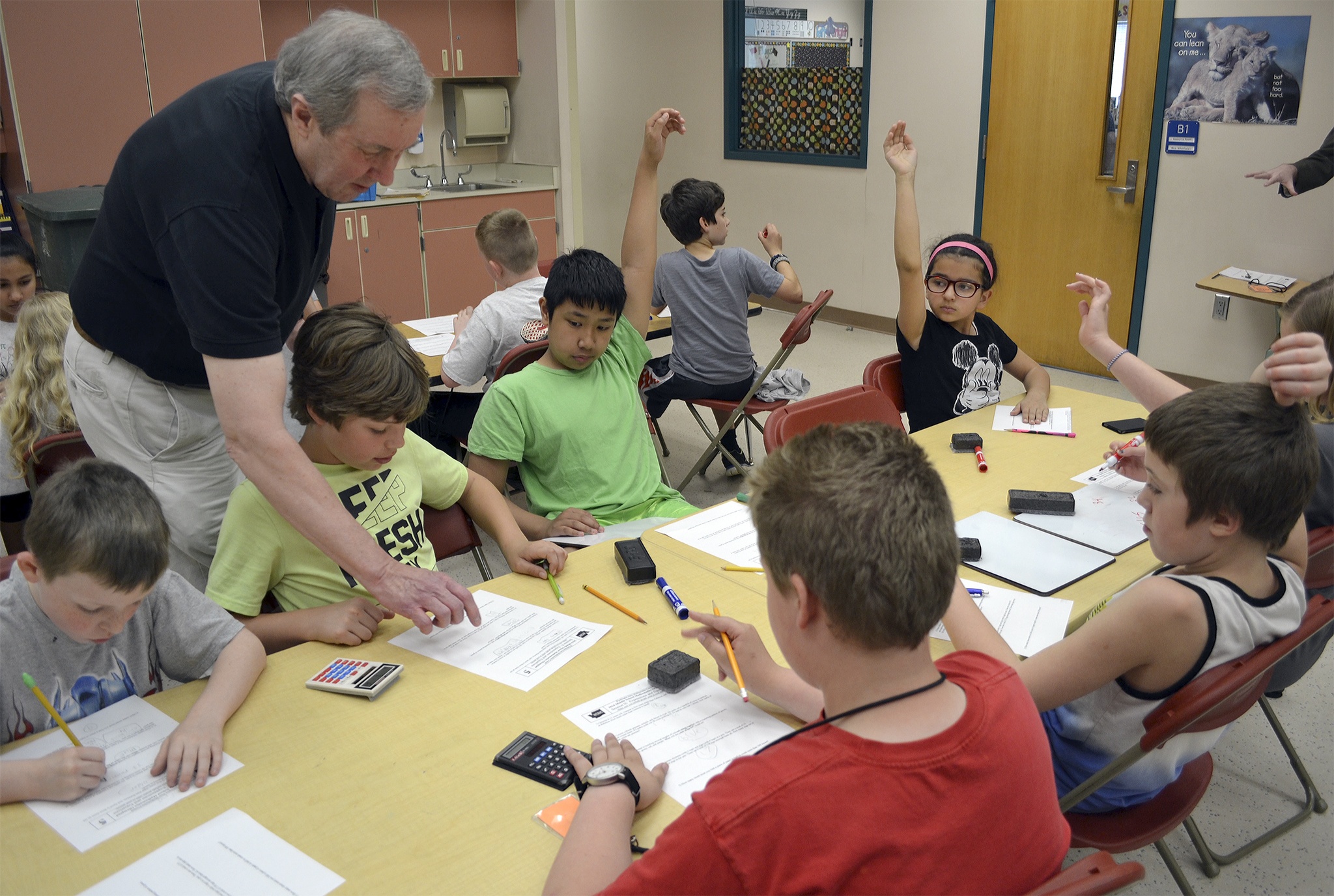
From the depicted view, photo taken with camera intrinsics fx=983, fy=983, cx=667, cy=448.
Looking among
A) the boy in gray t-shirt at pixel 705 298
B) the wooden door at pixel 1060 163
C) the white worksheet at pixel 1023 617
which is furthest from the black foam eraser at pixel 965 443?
the wooden door at pixel 1060 163

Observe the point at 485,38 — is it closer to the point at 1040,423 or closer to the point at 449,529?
the point at 1040,423

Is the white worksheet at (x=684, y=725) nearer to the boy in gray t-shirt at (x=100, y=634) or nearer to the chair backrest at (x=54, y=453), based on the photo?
the boy in gray t-shirt at (x=100, y=634)

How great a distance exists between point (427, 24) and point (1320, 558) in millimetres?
6347

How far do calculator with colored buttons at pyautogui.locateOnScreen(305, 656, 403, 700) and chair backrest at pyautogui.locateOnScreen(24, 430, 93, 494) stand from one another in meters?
1.28

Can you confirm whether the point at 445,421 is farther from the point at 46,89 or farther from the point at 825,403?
the point at 46,89

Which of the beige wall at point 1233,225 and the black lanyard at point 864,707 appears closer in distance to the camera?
the black lanyard at point 864,707

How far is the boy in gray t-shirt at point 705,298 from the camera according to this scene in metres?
4.18

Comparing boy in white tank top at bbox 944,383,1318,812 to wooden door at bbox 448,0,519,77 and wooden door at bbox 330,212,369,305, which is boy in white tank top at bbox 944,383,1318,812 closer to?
wooden door at bbox 330,212,369,305

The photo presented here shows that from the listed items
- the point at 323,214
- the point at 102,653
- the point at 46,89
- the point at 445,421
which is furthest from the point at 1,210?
the point at 102,653

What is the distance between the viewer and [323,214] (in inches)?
73.9

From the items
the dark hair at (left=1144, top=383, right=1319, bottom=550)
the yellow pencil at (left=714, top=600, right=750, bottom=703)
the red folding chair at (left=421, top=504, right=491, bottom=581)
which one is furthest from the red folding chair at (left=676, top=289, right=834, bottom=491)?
the yellow pencil at (left=714, top=600, right=750, bottom=703)

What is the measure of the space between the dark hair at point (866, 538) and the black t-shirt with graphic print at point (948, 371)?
217cm

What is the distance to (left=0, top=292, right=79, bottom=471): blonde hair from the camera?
270 centimetres

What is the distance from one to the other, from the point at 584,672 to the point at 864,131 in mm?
5965
